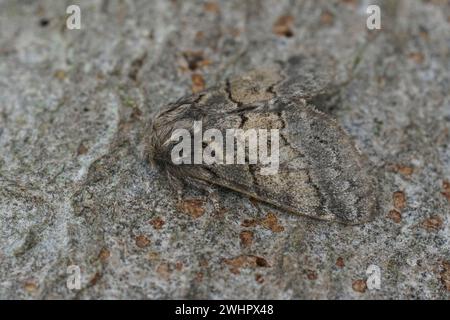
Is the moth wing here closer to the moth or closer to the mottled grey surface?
the moth

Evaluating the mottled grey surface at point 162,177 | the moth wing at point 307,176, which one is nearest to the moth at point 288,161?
the moth wing at point 307,176

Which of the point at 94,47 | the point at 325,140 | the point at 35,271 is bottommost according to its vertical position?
the point at 35,271

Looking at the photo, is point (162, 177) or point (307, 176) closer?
point (307, 176)

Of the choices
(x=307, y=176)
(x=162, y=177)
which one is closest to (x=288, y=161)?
(x=307, y=176)

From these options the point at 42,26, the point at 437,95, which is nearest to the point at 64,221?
the point at 42,26

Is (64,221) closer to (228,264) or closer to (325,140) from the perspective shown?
(228,264)

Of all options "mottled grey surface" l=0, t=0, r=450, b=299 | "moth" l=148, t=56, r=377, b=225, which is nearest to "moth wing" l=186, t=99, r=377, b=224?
"moth" l=148, t=56, r=377, b=225

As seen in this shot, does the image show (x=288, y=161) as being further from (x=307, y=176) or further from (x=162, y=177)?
(x=162, y=177)
